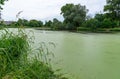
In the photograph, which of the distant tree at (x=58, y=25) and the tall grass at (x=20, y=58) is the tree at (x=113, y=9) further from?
the tall grass at (x=20, y=58)

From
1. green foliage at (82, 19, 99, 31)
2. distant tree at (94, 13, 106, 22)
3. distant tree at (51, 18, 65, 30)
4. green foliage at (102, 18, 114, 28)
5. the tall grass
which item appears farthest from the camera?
distant tree at (94, 13, 106, 22)

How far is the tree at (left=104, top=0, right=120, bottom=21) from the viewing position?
35.8 metres

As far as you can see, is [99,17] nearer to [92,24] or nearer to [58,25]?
[92,24]

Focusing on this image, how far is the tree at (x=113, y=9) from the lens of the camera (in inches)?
1411

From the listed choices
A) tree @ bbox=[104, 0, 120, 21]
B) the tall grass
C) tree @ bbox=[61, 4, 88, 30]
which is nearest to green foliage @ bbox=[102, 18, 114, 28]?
tree @ bbox=[61, 4, 88, 30]

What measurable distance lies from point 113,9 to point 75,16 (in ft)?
24.8

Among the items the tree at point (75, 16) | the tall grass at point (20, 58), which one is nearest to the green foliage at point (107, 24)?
the tree at point (75, 16)

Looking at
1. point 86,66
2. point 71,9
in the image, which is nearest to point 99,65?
point 86,66

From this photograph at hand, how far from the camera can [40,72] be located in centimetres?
325

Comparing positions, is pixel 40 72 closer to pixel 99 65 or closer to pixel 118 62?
pixel 99 65

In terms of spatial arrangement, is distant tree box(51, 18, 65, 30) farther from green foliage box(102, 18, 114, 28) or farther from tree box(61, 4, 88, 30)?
green foliage box(102, 18, 114, 28)

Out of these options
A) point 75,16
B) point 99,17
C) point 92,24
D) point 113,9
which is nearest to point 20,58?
point 92,24

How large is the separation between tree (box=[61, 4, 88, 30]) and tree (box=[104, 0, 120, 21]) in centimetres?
549

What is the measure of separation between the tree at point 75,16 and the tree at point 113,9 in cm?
549
